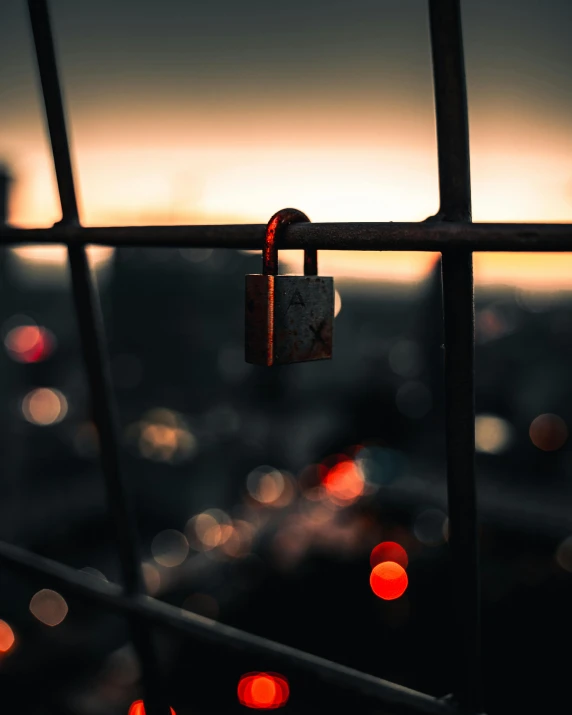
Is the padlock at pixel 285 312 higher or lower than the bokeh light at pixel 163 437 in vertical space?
higher

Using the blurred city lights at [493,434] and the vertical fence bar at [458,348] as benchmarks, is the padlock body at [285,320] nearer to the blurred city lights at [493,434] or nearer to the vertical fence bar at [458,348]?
the vertical fence bar at [458,348]

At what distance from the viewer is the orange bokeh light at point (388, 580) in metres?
35.4

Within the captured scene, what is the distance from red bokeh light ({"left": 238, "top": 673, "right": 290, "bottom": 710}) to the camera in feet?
97.0

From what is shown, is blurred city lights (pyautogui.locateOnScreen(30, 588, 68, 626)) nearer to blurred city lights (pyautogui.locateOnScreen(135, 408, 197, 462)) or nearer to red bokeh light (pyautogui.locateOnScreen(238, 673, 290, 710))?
red bokeh light (pyautogui.locateOnScreen(238, 673, 290, 710))

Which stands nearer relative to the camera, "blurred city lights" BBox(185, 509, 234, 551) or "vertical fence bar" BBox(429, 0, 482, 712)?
"vertical fence bar" BBox(429, 0, 482, 712)

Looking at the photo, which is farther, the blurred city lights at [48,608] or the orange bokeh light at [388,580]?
the orange bokeh light at [388,580]

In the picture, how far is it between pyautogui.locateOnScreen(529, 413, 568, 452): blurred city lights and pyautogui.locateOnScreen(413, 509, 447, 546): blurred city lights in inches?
778

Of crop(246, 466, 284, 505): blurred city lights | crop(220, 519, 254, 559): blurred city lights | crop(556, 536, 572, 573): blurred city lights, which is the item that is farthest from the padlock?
crop(246, 466, 284, 505): blurred city lights

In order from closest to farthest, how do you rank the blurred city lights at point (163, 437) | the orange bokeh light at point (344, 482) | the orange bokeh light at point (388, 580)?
the orange bokeh light at point (388, 580) → the orange bokeh light at point (344, 482) → the blurred city lights at point (163, 437)

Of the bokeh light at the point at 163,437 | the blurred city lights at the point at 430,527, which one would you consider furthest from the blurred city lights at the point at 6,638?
the bokeh light at the point at 163,437

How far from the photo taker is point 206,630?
1362 millimetres

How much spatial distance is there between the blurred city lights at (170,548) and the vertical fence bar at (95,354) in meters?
34.9

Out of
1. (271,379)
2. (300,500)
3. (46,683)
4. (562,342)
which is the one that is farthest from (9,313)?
(562,342)

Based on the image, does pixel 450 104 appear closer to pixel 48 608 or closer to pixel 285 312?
pixel 285 312
